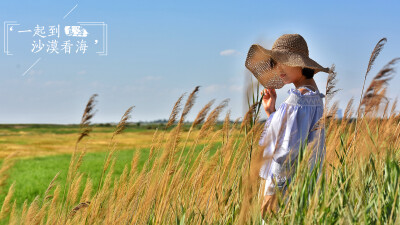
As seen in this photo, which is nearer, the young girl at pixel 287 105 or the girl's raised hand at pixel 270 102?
the young girl at pixel 287 105

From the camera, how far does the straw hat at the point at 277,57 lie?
8.58 ft

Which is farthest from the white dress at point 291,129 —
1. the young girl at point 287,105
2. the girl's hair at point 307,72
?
the girl's hair at point 307,72

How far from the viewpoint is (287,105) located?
7.93 feet

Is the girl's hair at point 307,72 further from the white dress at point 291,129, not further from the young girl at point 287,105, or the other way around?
the white dress at point 291,129

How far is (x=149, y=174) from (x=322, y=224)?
97cm

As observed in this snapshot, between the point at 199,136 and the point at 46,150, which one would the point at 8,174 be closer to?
the point at 199,136

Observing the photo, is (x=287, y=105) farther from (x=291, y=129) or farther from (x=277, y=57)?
(x=277, y=57)

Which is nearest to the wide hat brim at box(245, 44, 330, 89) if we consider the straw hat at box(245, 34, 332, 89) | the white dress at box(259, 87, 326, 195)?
the straw hat at box(245, 34, 332, 89)

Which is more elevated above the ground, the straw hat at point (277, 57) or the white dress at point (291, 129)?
the straw hat at point (277, 57)

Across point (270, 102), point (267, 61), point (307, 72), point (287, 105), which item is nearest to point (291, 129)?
point (287, 105)

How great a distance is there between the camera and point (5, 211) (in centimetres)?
226

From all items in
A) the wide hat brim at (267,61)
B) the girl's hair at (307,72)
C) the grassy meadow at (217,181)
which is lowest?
the grassy meadow at (217,181)

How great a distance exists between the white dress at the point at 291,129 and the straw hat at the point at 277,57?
233mm

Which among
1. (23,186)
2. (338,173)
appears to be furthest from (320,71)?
(23,186)
